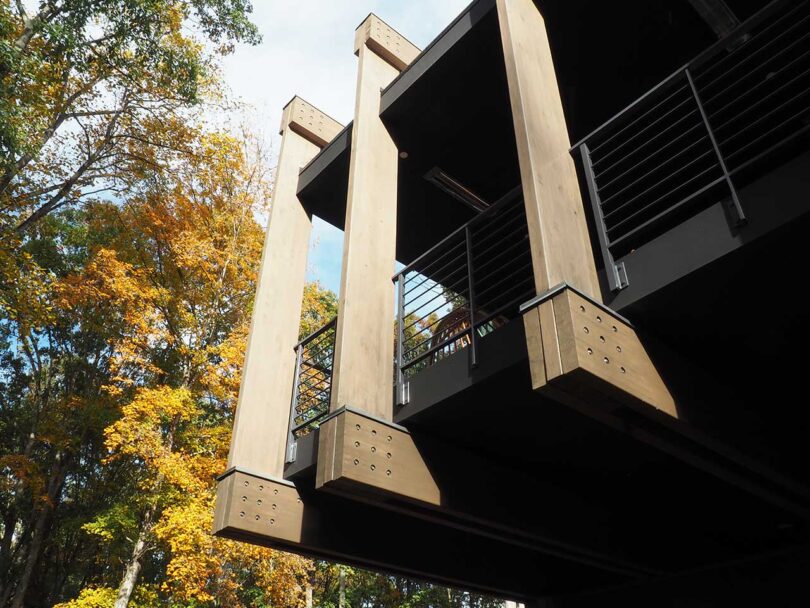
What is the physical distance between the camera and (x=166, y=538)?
10.2 meters

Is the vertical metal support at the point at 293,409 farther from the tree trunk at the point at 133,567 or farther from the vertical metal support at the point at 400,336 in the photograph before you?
the tree trunk at the point at 133,567

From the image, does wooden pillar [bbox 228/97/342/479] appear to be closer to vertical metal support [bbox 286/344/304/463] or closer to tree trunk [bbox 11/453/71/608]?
vertical metal support [bbox 286/344/304/463]

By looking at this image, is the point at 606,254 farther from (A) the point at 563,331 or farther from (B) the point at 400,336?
(B) the point at 400,336

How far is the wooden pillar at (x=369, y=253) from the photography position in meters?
3.88

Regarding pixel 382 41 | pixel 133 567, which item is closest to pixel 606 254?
pixel 382 41

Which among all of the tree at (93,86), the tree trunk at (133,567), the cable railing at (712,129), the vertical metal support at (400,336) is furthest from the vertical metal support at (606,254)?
the tree trunk at (133,567)

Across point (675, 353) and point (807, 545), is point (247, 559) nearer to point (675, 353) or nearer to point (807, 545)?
point (807, 545)

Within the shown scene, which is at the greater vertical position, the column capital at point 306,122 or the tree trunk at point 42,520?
the column capital at point 306,122

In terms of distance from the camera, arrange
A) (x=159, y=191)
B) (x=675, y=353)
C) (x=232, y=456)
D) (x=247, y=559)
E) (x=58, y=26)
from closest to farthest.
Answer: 1. (x=675, y=353)
2. (x=232, y=456)
3. (x=58, y=26)
4. (x=247, y=559)
5. (x=159, y=191)

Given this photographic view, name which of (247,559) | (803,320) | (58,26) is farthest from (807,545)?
(58,26)

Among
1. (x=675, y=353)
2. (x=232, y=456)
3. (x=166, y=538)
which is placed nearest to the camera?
(x=675, y=353)

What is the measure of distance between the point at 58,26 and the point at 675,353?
33.1ft

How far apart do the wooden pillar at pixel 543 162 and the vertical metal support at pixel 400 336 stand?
60.8 inches

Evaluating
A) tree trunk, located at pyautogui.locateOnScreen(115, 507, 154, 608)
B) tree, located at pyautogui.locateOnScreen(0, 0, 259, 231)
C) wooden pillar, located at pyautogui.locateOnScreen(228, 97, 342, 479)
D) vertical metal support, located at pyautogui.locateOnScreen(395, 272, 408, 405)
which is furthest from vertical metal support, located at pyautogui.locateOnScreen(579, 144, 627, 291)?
tree trunk, located at pyautogui.locateOnScreen(115, 507, 154, 608)
